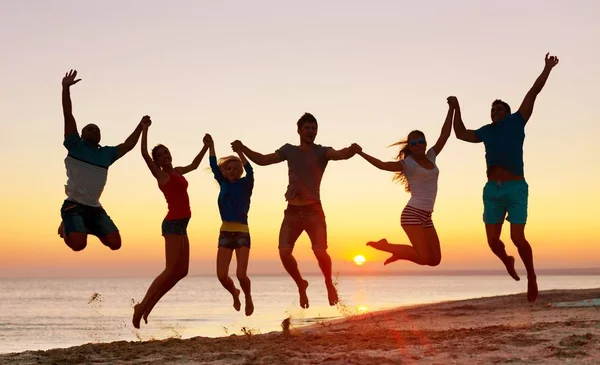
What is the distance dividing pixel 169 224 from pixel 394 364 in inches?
185

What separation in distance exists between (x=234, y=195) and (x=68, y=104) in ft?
9.09

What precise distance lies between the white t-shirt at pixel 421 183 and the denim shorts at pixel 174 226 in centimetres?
349

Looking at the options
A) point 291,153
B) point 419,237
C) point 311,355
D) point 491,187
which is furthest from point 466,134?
point 311,355

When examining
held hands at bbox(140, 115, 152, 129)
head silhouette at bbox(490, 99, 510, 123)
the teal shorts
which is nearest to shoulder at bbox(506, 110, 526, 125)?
head silhouette at bbox(490, 99, 510, 123)

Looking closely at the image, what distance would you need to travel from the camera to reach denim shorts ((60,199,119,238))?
10.5 metres

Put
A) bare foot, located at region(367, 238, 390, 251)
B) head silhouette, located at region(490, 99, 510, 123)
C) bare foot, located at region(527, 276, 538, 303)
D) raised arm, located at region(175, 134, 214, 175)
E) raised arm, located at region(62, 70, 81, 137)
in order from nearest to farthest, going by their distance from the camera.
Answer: raised arm, located at region(62, 70, 81, 137), bare foot, located at region(367, 238, 390, 251), raised arm, located at region(175, 134, 214, 175), head silhouette, located at region(490, 99, 510, 123), bare foot, located at region(527, 276, 538, 303)

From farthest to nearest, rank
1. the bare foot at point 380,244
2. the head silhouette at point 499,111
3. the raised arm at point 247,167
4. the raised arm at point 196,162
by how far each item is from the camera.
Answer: the head silhouette at point 499,111, the raised arm at point 196,162, the bare foot at point 380,244, the raised arm at point 247,167

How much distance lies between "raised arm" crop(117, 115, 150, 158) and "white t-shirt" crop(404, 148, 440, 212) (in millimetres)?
4052

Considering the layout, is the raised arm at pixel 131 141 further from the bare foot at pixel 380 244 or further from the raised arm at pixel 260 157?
the bare foot at pixel 380 244

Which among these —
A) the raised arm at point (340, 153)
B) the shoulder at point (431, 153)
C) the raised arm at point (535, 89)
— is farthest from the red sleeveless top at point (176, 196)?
the raised arm at point (535, 89)

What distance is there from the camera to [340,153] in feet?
37.3

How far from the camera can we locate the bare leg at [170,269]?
11.6 metres

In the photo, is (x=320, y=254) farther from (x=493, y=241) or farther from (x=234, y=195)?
(x=493, y=241)

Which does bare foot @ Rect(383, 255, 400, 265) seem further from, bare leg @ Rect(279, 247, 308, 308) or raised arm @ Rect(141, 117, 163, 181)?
raised arm @ Rect(141, 117, 163, 181)
